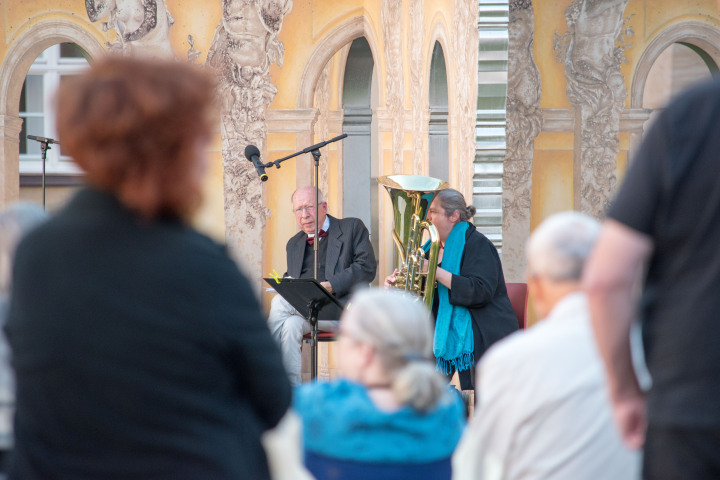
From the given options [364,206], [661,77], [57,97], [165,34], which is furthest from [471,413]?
[661,77]

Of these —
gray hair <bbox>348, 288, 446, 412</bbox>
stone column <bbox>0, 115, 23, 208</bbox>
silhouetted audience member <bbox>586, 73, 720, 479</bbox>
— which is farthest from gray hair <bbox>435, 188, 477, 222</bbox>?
stone column <bbox>0, 115, 23, 208</bbox>

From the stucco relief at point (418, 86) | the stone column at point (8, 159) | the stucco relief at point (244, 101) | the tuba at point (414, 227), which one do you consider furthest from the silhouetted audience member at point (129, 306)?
the stone column at point (8, 159)

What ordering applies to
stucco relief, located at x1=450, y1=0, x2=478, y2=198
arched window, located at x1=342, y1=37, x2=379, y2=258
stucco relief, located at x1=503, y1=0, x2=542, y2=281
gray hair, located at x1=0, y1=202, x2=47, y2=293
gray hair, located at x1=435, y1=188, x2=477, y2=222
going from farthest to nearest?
arched window, located at x1=342, y1=37, x2=379, y2=258 → stucco relief, located at x1=503, y1=0, x2=542, y2=281 → stucco relief, located at x1=450, y1=0, x2=478, y2=198 → gray hair, located at x1=435, y1=188, x2=477, y2=222 → gray hair, located at x1=0, y1=202, x2=47, y2=293

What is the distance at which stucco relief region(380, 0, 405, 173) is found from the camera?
8586 mm

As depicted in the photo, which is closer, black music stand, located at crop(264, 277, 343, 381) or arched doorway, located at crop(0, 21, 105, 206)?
black music stand, located at crop(264, 277, 343, 381)

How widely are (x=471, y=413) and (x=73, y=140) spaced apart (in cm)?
452

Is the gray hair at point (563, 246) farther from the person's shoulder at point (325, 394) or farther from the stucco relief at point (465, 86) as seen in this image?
the stucco relief at point (465, 86)

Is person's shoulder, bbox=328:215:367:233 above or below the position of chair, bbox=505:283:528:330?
above

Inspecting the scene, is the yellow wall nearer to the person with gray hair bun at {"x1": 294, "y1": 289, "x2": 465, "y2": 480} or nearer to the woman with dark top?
the woman with dark top

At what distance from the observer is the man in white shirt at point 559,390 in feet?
6.38

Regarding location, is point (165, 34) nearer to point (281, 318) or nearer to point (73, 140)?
point (281, 318)

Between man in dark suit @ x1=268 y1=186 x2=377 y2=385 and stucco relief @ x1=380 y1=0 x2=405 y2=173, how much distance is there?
1799 mm

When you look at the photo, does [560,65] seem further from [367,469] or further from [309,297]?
[367,469]

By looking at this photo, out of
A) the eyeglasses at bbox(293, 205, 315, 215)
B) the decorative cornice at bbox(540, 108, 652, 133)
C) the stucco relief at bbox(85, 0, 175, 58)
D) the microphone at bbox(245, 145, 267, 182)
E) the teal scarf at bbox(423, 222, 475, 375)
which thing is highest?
the stucco relief at bbox(85, 0, 175, 58)
